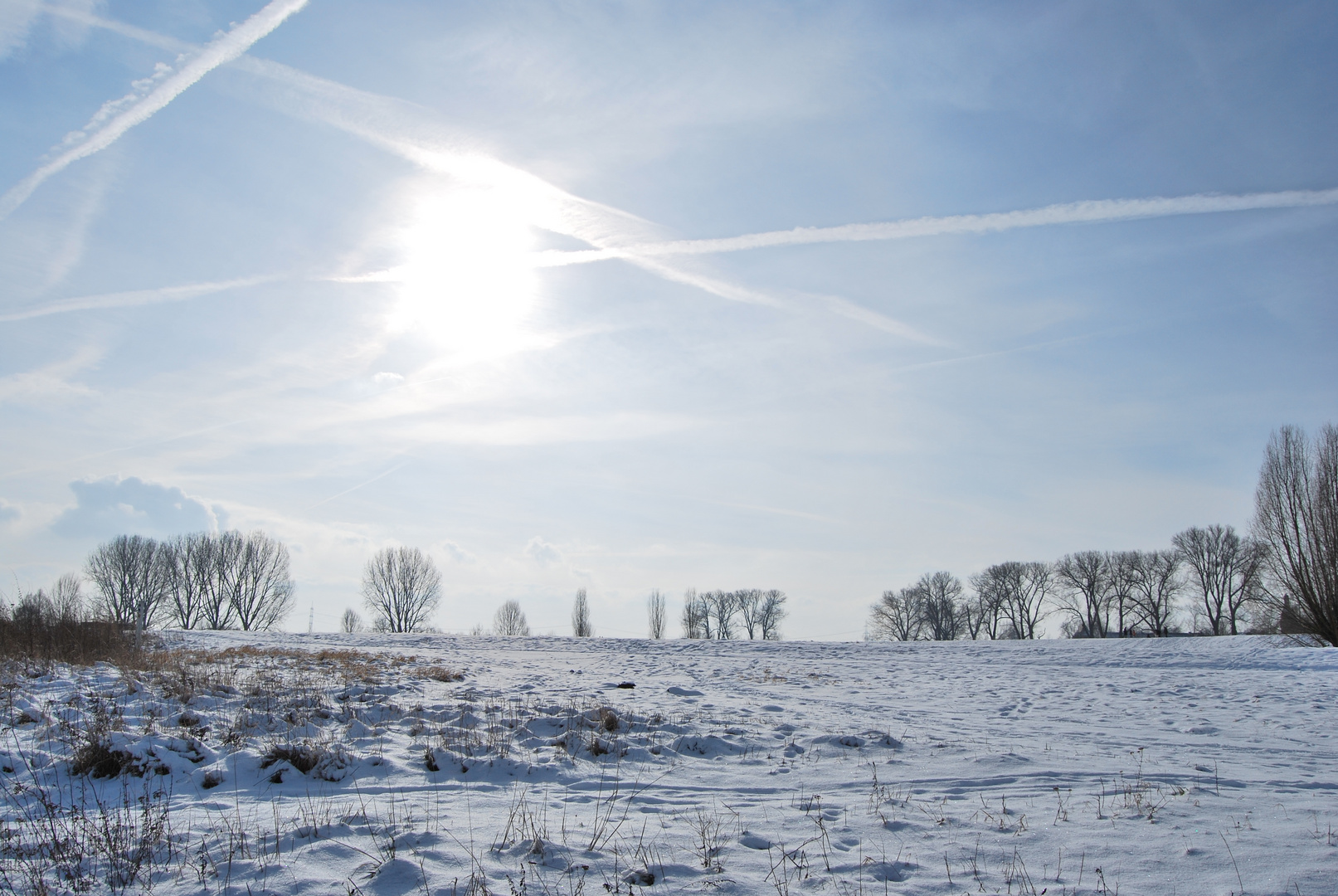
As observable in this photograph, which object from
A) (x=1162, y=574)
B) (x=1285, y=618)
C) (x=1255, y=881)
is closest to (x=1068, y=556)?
(x=1162, y=574)

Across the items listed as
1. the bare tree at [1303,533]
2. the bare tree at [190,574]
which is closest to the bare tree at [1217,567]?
the bare tree at [1303,533]

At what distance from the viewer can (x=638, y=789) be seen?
729 cm

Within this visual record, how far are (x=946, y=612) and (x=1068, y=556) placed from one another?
13.8 m

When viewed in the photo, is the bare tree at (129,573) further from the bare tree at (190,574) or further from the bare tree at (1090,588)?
the bare tree at (1090,588)

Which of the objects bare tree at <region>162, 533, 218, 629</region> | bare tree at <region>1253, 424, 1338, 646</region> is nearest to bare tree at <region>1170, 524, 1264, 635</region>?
bare tree at <region>1253, 424, 1338, 646</region>

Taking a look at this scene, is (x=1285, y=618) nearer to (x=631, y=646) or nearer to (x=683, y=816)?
(x=631, y=646)

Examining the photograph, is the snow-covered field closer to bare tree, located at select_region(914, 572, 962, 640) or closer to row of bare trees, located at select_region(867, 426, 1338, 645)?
row of bare trees, located at select_region(867, 426, 1338, 645)

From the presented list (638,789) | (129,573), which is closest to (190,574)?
(129,573)

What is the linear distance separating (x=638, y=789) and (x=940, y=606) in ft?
256

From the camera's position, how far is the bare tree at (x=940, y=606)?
76.9 meters

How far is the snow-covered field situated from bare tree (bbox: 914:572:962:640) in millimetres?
66834

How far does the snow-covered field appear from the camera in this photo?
15.5 ft

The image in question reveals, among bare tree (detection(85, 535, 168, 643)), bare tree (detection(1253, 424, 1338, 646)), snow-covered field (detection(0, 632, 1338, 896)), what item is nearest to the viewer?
snow-covered field (detection(0, 632, 1338, 896))

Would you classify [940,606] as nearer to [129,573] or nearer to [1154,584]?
[1154,584]
